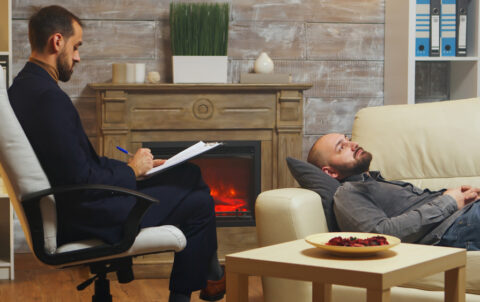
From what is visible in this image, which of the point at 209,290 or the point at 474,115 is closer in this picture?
the point at 209,290

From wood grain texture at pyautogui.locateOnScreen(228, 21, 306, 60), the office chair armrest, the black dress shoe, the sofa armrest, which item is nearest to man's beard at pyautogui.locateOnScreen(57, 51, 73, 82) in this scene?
the office chair armrest

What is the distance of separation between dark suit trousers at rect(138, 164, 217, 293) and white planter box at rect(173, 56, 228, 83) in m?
1.34

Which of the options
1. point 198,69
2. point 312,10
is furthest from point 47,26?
point 312,10

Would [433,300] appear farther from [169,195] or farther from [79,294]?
[79,294]

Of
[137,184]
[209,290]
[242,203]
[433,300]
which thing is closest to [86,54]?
[242,203]

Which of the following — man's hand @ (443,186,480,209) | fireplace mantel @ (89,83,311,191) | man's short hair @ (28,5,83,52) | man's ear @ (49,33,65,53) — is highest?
man's short hair @ (28,5,83,52)

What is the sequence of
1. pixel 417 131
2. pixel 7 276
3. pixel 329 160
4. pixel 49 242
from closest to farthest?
pixel 49 242 → pixel 329 160 → pixel 417 131 → pixel 7 276

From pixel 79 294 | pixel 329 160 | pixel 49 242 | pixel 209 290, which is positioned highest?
pixel 329 160

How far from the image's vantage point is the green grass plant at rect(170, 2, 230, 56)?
3881mm

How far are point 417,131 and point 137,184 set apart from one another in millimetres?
1180

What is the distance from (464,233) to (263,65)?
1857mm

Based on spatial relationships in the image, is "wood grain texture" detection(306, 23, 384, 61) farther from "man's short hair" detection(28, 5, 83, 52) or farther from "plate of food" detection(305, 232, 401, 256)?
"plate of food" detection(305, 232, 401, 256)

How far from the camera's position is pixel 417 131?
2953mm

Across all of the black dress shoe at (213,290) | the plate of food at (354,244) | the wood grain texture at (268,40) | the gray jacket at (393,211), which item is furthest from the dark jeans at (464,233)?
the wood grain texture at (268,40)
